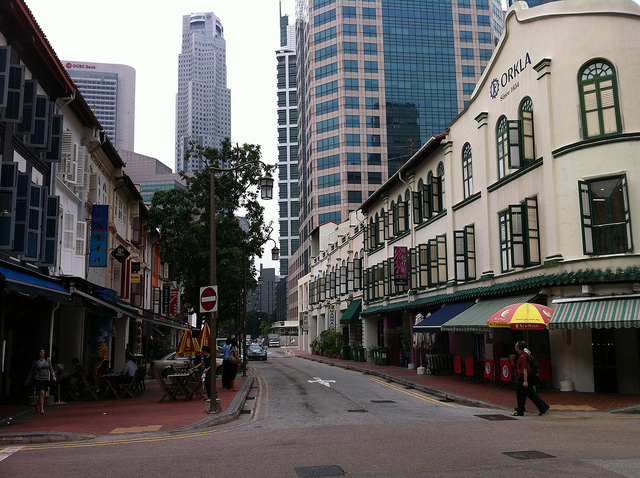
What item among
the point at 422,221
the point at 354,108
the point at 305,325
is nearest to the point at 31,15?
the point at 422,221

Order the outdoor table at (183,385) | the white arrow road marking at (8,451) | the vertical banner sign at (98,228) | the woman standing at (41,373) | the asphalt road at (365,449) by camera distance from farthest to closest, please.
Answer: the vertical banner sign at (98,228) → the outdoor table at (183,385) → the woman standing at (41,373) → the white arrow road marking at (8,451) → the asphalt road at (365,449)

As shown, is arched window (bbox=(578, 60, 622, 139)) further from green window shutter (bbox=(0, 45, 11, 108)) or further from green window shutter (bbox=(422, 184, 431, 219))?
green window shutter (bbox=(0, 45, 11, 108))

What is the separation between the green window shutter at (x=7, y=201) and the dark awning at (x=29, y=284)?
0.70 meters

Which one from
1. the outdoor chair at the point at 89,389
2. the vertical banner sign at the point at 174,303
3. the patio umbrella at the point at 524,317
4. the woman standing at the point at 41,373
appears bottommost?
the outdoor chair at the point at 89,389

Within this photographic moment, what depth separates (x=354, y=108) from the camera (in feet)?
288

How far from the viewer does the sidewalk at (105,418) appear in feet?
38.5

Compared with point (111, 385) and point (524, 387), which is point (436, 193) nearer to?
point (524, 387)

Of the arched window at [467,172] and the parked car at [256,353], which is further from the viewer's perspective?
the parked car at [256,353]

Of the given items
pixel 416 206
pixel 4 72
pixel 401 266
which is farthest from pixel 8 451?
pixel 416 206

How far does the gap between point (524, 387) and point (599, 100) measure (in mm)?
9577

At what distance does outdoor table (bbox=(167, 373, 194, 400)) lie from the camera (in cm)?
1792

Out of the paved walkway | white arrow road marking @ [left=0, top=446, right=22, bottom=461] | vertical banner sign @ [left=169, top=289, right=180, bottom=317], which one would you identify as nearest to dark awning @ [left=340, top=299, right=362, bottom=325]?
vertical banner sign @ [left=169, top=289, right=180, bottom=317]

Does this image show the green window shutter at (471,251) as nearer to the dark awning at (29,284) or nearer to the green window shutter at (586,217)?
the green window shutter at (586,217)

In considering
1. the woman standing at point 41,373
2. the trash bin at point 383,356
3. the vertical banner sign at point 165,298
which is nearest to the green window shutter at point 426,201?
the trash bin at point 383,356
